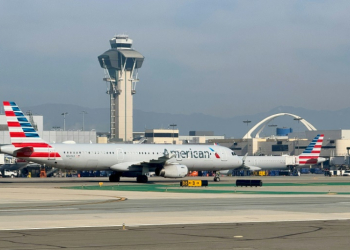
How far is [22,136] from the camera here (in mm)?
65438

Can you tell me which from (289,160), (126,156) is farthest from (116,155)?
(289,160)

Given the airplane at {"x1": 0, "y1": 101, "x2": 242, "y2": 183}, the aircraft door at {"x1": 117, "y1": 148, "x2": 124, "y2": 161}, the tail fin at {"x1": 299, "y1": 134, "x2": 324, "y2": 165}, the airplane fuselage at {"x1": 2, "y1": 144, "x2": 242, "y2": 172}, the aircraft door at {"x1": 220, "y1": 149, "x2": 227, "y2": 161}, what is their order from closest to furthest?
the airplane at {"x1": 0, "y1": 101, "x2": 242, "y2": 183}
the airplane fuselage at {"x1": 2, "y1": 144, "x2": 242, "y2": 172}
the aircraft door at {"x1": 117, "y1": 148, "x2": 124, "y2": 161}
the aircraft door at {"x1": 220, "y1": 149, "x2": 227, "y2": 161}
the tail fin at {"x1": 299, "y1": 134, "x2": 324, "y2": 165}

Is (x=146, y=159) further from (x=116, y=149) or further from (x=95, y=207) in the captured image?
(x=95, y=207)

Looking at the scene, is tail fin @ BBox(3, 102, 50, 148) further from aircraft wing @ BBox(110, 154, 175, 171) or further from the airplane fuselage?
aircraft wing @ BBox(110, 154, 175, 171)

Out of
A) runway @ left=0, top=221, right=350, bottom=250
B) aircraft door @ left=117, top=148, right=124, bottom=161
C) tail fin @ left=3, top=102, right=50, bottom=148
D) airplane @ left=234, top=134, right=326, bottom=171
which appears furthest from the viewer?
airplane @ left=234, top=134, right=326, bottom=171

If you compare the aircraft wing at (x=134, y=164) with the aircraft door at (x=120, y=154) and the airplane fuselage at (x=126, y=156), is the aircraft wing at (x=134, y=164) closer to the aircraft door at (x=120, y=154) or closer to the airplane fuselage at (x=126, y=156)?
the airplane fuselage at (x=126, y=156)

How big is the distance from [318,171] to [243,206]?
118361mm

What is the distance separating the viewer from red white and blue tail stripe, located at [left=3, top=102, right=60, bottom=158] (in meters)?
65.0

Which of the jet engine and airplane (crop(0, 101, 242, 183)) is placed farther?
the jet engine

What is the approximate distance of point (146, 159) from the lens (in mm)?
73438

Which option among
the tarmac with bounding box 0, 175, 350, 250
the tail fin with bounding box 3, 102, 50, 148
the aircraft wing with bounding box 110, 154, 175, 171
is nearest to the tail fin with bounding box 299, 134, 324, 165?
the aircraft wing with bounding box 110, 154, 175, 171

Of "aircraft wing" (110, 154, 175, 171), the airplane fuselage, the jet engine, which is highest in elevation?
the airplane fuselage

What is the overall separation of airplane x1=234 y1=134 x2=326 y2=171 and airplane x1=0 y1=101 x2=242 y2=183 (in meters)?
41.5

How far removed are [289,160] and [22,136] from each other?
7553 centimetres
